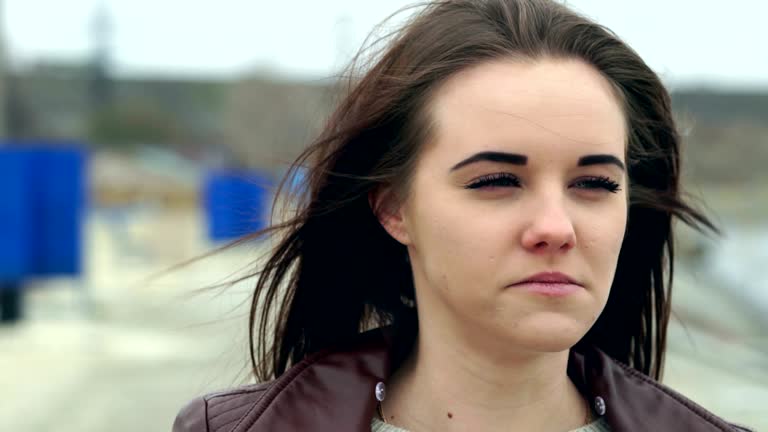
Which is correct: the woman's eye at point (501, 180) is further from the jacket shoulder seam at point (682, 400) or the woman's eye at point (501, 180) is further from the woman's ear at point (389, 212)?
the jacket shoulder seam at point (682, 400)

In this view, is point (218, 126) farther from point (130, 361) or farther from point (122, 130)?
point (130, 361)

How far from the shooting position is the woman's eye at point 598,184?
1.83 meters

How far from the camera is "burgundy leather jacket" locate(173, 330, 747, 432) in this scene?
1.89m

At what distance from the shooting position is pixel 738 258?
37.1ft

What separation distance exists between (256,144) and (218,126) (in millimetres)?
16657

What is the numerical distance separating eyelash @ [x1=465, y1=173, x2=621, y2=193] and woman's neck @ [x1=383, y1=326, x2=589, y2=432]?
0.30 m

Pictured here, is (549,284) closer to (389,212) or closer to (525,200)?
(525,200)

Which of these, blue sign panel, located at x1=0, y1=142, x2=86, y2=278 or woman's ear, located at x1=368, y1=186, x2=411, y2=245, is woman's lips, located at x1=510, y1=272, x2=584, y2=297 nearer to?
woman's ear, located at x1=368, y1=186, x2=411, y2=245

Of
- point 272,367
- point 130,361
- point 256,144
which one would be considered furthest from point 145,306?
point 256,144

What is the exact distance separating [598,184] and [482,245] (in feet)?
0.76

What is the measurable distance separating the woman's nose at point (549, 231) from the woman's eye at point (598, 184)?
8cm

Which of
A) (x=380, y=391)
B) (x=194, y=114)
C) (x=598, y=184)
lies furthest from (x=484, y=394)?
(x=194, y=114)

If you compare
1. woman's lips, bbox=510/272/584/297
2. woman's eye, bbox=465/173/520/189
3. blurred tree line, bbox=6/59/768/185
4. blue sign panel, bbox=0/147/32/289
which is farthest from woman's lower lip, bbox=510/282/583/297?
blurred tree line, bbox=6/59/768/185

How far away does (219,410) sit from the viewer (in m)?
1.97
